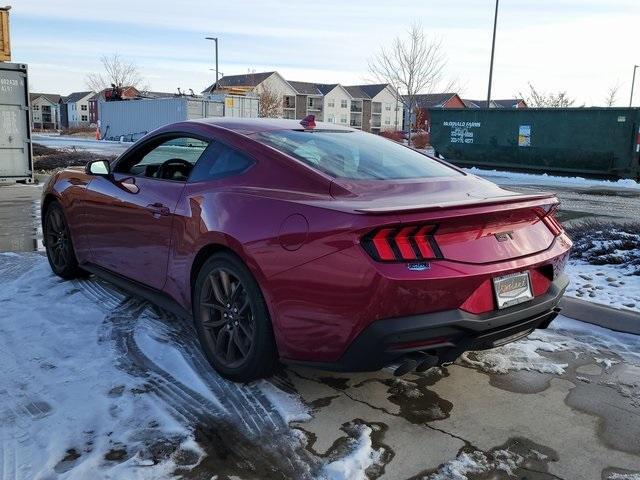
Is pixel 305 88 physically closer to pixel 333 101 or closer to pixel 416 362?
pixel 333 101

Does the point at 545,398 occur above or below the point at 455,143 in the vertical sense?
below

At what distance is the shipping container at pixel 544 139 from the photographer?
16.1 meters

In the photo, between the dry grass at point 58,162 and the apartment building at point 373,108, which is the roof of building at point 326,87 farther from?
the dry grass at point 58,162

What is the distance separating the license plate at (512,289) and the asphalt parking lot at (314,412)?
64 centimetres

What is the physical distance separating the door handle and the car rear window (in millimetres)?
765

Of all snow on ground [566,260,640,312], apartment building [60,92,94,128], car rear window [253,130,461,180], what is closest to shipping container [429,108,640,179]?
snow on ground [566,260,640,312]

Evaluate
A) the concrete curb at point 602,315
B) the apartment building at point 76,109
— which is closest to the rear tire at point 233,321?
the concrete curb at point 602,315

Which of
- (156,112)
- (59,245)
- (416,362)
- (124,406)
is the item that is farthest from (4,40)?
(156,112)

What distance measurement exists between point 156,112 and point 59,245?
32.3m

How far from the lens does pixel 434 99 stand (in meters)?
64.1

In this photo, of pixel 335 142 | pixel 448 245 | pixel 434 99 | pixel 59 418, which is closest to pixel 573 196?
pixel 335 142

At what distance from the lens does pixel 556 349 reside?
4195 mm

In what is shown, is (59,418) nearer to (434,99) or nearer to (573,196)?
(573,196)

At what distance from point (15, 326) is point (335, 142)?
2630 mm
